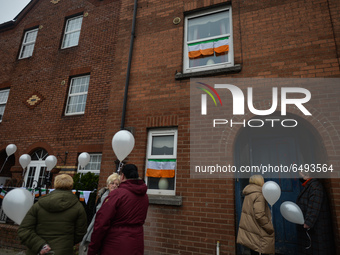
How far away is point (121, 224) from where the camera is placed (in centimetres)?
257

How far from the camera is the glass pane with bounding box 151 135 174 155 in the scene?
496 centimetres

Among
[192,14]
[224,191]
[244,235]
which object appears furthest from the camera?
[192,14]

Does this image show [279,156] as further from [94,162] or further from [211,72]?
[94,162]

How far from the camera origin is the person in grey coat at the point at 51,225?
2.52 metres

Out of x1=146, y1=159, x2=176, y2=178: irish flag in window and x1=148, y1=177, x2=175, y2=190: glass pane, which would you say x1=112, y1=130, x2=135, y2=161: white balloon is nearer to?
x1=146, y1=159, x2=176, y2=178: irish flag in window

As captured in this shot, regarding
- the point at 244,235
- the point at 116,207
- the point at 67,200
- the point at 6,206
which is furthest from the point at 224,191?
the point at 6,206

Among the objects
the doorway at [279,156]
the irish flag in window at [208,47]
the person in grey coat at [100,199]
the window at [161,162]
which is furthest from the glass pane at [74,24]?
the doorway at [279,156]

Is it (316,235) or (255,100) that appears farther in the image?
(255,100)

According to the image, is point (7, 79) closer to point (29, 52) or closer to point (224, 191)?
point (29, 52)

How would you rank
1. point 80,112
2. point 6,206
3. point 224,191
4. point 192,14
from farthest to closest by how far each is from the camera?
point 80,112
point 192,14
point 224,191
point 6,206

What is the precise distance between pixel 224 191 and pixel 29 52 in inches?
449

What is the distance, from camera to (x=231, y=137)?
14.4 feet
